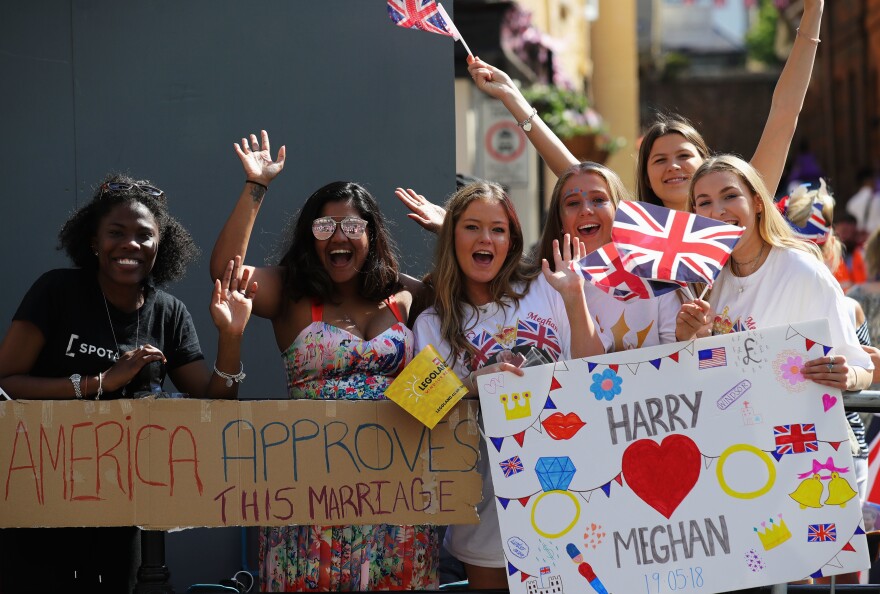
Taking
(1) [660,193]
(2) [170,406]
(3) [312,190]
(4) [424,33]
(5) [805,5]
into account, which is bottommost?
(2) [170,406]

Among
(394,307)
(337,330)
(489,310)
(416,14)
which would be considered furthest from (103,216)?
(416,14)

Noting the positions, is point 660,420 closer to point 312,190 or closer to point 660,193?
point 660,193

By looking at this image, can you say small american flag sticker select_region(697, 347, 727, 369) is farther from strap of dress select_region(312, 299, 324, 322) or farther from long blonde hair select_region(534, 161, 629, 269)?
strap of dress select_region(312, 299, 324, 322)

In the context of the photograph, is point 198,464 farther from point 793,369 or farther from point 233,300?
point 793,369

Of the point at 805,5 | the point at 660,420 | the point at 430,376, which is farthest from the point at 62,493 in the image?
the point at 805,5

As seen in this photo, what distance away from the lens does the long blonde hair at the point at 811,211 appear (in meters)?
5.95

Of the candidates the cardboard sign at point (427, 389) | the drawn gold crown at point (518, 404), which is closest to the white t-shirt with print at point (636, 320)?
the drawn gold crown at point (518, 404)

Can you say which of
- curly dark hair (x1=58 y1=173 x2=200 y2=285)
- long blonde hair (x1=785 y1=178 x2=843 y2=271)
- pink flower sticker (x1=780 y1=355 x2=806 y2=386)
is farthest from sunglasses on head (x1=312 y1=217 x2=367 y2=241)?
long blonde hair (x1=785 y1=178 x2=843 y2=271)

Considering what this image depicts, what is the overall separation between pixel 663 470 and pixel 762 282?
76 centimetres

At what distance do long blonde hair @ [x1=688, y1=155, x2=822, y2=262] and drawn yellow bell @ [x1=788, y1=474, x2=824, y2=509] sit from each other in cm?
80

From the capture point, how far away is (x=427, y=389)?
383cm

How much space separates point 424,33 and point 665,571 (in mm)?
3026

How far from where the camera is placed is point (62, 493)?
12.8 feet

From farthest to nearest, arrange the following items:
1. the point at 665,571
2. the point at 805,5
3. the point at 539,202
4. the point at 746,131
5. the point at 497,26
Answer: the point at 746,131, the point at 539,202, the point at 497,26, the point at 805,5, the point at 665,571
